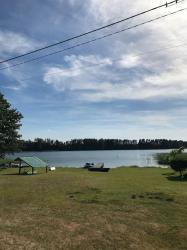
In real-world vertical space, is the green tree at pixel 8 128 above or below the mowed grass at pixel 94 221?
above

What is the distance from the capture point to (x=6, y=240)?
13.6 meters

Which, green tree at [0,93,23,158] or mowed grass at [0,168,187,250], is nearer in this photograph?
mowed grass at [0,168,187,250]

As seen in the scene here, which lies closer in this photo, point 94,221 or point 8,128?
point 94,221

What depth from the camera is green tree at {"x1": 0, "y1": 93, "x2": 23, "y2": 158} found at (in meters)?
64.1

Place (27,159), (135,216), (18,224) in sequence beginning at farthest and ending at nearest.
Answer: (27,159), (135,216), (18,224)

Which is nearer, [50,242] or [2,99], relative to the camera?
[50,242]

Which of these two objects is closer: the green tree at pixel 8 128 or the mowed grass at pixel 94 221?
the mowed grass at pixel 94 221

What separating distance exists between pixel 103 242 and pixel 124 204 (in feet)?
24.5

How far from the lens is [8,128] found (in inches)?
2557

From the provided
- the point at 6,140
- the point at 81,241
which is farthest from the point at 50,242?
the point at 6,140

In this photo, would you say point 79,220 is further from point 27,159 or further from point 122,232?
point 27,159

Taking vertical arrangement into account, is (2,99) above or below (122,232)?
above

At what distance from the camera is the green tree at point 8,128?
6406cm

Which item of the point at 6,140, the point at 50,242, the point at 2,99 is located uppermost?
the point at 2,99
